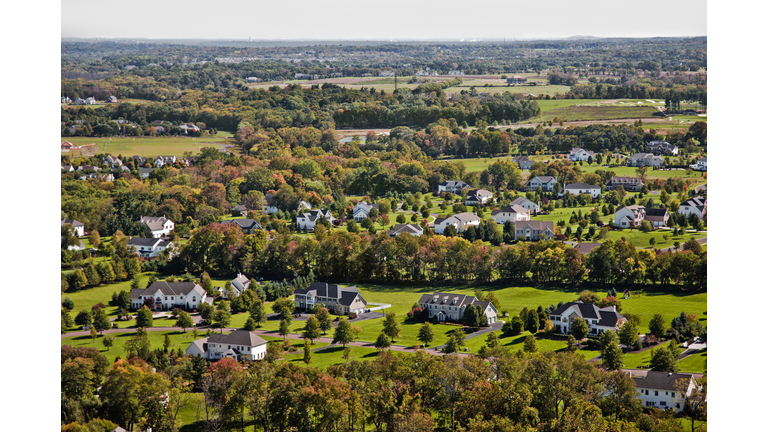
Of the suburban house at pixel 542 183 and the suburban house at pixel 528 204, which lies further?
the suburban house at pixel 542 183

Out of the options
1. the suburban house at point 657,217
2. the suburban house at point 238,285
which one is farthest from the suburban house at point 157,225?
the suburban house at point 657,217

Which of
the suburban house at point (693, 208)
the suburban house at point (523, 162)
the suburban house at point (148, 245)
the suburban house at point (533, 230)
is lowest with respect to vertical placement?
the suburban house at point (148, 245)

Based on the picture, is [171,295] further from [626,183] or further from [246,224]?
[626,183]

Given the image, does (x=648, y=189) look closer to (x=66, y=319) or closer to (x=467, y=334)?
(x=467, y=334)

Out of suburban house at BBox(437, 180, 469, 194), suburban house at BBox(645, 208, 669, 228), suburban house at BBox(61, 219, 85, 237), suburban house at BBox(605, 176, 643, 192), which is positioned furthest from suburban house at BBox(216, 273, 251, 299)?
suburban house at BBox(605, 176, 643, 192)

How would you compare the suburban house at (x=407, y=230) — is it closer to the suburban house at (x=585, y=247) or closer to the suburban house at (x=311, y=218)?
the suburban house at (x=311, y=218)

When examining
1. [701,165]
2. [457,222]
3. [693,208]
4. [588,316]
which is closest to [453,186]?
[457,222]

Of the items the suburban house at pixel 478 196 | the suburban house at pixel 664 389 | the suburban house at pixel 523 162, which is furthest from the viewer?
the suburban house at pixel 523 162
